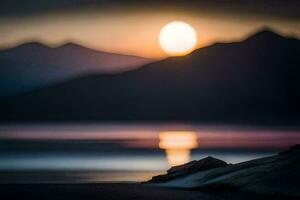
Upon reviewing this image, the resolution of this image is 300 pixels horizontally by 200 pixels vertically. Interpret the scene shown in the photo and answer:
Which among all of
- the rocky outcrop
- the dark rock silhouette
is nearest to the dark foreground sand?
the rocky outcrop

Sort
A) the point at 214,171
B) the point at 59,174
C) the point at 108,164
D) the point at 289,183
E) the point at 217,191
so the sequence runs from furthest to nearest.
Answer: the point at 108,164, the point at 59,174, the point at 214,171, the point at 217,191, the point at 289,183

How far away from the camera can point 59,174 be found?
31.9 m

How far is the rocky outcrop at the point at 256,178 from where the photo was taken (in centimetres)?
1680

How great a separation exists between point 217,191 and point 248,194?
1074 millimetres

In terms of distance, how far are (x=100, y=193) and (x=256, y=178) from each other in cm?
340

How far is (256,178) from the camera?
699 inches

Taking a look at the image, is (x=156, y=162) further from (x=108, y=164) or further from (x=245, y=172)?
(x=245, y=172)

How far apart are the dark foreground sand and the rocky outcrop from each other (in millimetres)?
333

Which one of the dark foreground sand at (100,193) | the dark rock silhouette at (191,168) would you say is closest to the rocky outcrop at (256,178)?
the dark rock silhouette at (191,168)

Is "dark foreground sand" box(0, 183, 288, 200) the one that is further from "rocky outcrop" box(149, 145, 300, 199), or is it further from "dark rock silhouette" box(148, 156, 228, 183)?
"dark rock silhouette" box(148, 156, 228, 183)

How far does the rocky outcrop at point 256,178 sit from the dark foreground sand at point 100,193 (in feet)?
1.09

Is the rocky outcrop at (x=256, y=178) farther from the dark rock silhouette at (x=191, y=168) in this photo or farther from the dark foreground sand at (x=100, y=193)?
the dark foreground sand at (x=100, y=193)

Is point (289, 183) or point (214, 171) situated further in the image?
point (214, 171)

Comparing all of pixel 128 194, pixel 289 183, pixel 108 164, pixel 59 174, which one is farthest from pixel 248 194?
pixel 108 164
